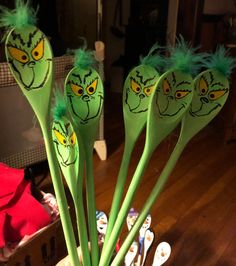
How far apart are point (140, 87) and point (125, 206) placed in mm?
195

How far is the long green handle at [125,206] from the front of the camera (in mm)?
474

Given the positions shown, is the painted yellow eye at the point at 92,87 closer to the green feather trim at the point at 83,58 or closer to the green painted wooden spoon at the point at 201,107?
the green feather trim at the point at 83,58

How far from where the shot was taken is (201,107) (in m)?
0.49

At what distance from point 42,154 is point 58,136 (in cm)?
102

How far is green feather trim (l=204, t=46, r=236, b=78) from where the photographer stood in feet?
1.48

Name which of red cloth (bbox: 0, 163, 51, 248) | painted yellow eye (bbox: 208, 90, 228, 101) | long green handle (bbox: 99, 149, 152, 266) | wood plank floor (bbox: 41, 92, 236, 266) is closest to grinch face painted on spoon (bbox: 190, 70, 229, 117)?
painted yellow eye (bbox: 208, 90, 228, 101)

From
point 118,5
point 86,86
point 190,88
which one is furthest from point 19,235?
point 118,5

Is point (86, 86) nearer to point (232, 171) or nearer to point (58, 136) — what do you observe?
point (58, 136)

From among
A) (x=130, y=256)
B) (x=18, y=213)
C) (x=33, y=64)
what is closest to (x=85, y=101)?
(x=33, y=64)

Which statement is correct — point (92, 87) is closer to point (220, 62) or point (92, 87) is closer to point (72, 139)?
point (72, 139)

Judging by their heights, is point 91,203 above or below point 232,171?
above

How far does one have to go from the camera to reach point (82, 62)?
0.47 metres

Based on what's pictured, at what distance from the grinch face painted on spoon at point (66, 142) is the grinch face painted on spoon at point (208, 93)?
0.64ft

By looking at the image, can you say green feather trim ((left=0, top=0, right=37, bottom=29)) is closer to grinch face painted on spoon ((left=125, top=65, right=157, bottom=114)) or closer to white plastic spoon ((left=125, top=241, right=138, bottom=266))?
grinch face painted on spoon ((left=125, top=65, right=157, bottom=114))
